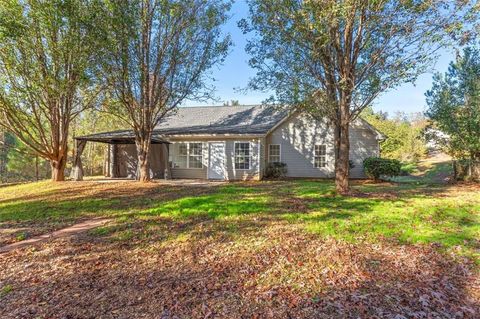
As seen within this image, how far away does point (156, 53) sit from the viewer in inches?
507

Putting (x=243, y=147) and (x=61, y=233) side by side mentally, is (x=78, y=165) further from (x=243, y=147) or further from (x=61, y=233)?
(x=61, y=233)

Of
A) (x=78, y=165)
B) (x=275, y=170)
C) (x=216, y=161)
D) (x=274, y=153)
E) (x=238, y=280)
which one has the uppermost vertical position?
(x=274, y=153)

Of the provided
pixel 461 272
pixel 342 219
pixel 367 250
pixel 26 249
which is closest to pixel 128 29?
pixel 26 249

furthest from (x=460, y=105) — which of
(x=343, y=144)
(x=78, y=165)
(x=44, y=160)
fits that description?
(x=44, y=160)

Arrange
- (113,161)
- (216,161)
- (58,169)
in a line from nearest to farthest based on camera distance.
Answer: (58,169)
(216,161)
(113,161)

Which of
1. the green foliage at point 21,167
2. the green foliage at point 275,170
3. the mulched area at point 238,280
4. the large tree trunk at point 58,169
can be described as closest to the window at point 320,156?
the green foliage at point 275,170

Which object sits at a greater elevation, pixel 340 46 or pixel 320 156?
pixel 340 46

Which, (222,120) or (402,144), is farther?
(402,144)

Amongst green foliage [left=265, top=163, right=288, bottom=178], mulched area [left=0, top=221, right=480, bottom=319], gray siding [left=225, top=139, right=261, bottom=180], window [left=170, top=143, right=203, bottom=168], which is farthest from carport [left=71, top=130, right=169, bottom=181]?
mulched area [left=0, top=221, right=480, bottom=319]

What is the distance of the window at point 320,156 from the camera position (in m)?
17.3

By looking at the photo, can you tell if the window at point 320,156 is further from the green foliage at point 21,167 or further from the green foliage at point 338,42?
the green foliage at point 21,167

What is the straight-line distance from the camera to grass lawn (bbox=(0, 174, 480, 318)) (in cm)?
346

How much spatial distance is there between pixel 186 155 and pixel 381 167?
11.0 m

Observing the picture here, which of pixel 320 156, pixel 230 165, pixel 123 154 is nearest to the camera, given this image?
pixel 230 165
